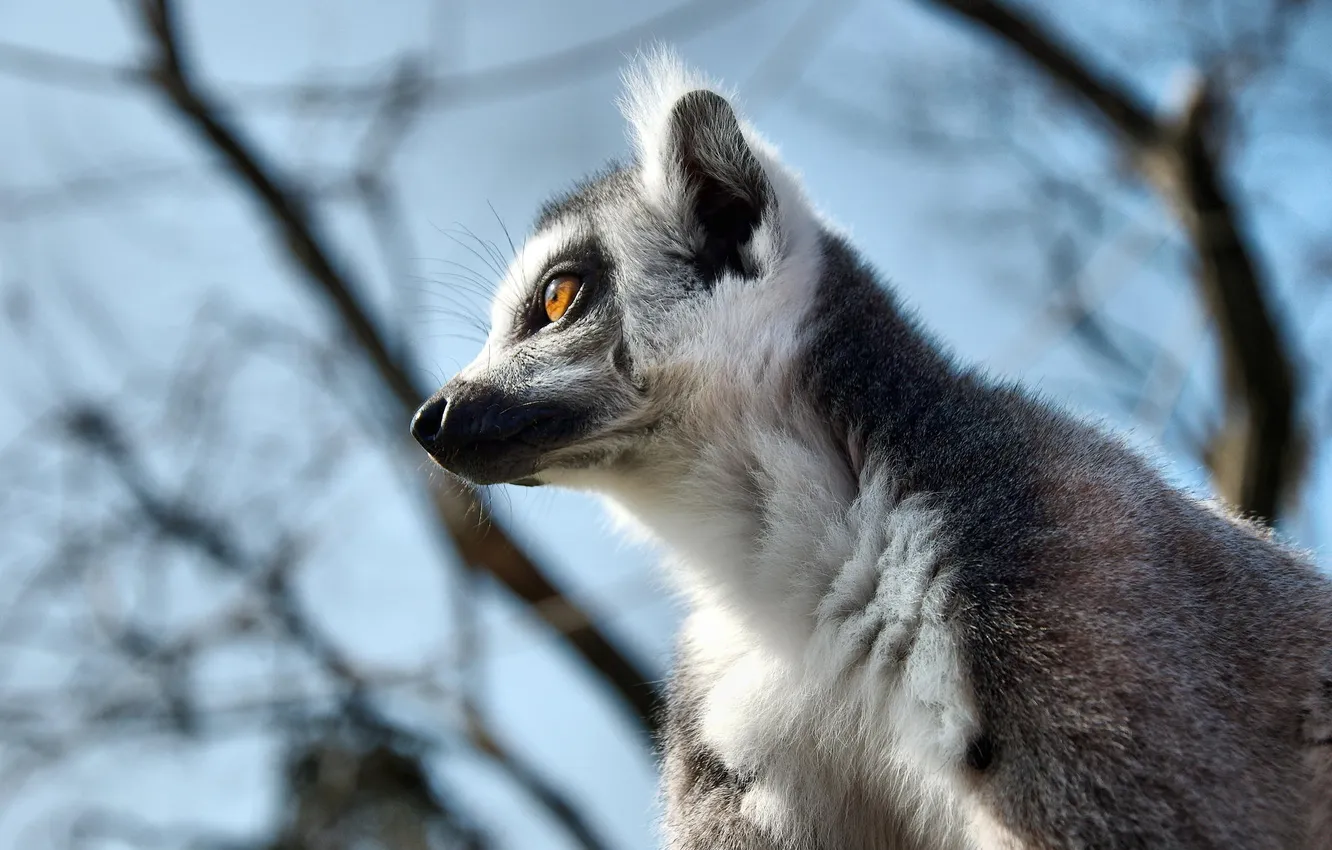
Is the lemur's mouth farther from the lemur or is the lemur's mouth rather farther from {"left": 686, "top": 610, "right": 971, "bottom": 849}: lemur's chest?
{"left": 686, "top": 610, "right": 971, "bottom": 849}: lemur's chest

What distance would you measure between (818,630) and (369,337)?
12.1 feet

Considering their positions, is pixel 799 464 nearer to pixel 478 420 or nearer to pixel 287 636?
pixel 478 420

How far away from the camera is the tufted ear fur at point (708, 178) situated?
8.22 ft

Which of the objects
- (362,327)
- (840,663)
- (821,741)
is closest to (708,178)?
(840,663)

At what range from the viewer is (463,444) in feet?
7.74

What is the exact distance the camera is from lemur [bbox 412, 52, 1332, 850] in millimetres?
1770

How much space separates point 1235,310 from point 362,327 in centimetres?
411

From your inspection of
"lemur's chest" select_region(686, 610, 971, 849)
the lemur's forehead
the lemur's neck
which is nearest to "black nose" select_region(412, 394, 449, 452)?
the lemur's forehead

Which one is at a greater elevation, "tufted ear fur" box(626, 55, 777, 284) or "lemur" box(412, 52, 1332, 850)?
"tufted ear fur" box(626, 55, 777, 284)

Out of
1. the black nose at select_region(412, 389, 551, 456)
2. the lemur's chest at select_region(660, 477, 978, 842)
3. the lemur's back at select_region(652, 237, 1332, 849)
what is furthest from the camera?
the black nose at select_region(412, 389, 551, 456)

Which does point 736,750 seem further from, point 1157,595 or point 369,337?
point 369,337

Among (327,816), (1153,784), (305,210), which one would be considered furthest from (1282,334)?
(327,816)

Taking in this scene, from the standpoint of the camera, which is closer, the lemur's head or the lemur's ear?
the lemur's head

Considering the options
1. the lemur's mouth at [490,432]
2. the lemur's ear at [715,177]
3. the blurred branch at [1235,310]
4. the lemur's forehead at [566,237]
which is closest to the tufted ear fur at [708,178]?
the lemur's ear at [715,177]
